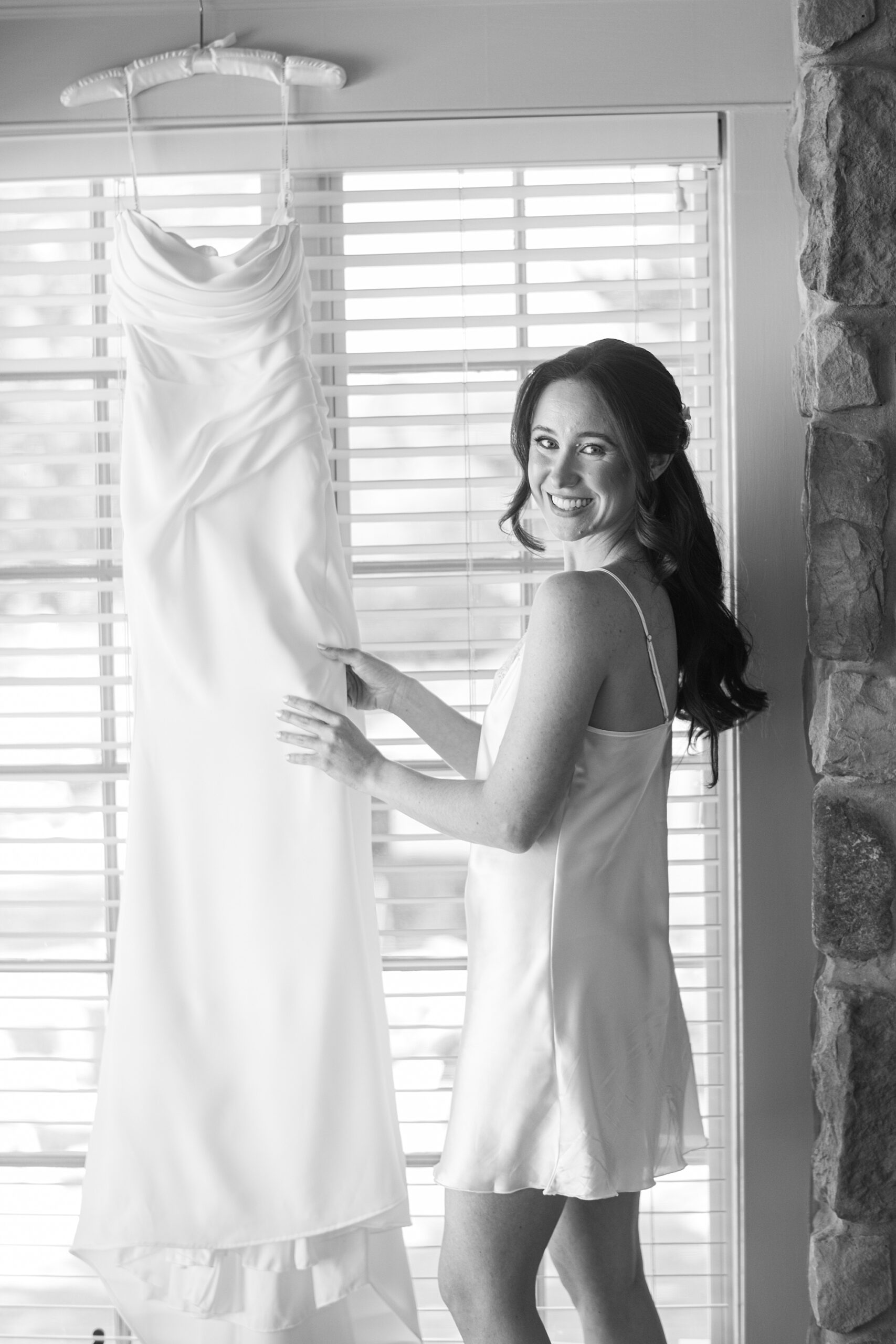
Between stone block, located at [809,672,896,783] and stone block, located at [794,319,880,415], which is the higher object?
stone block, located at [794,319,880,415]

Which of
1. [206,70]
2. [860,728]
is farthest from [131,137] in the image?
[860,728]

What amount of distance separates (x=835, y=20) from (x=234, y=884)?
5.01 ft

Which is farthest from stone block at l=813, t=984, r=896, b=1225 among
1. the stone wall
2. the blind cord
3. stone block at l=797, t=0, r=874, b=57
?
the blind cord

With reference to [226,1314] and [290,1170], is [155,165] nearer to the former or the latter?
[290,1170]

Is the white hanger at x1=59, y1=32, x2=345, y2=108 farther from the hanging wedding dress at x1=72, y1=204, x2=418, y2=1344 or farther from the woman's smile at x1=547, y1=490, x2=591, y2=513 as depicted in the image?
the woman's smile at x1=547, y1=490, x2=591, y2=513

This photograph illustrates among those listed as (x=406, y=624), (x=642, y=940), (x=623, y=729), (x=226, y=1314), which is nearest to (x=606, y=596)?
(x=623, y=729)

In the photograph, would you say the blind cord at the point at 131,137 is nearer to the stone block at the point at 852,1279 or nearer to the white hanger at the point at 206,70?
the white hanger at the point at 206,70

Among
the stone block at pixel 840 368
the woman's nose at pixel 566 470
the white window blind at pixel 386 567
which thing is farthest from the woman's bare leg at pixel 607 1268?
the stone block at pixel 840 368

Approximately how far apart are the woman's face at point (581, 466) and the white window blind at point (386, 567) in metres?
0.36

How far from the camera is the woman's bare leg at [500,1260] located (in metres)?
1.36

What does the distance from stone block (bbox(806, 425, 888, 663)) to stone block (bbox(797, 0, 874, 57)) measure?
1.82ft

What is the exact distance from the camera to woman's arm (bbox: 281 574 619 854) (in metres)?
1.30

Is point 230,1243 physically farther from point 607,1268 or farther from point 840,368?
point 840,368

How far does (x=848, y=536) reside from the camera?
159cm
